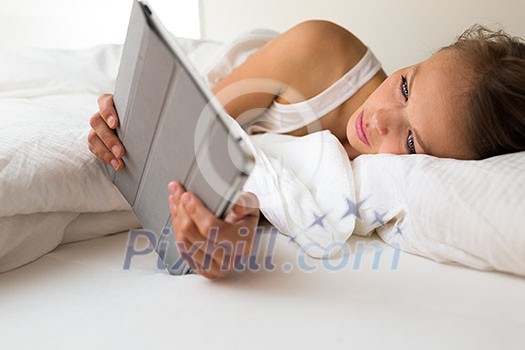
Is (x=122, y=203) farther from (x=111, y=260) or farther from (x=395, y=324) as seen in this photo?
(x=395, y=324)

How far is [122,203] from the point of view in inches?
32.1

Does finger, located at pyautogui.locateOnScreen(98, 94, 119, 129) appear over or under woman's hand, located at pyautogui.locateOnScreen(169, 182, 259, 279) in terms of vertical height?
over

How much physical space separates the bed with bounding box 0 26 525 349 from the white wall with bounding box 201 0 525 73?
3.42 ft

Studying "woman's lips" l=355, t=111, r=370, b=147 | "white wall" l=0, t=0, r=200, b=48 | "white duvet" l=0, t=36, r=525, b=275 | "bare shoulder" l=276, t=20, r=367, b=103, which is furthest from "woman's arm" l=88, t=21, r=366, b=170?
"white wall" l=0, t=0, r=200, b=48

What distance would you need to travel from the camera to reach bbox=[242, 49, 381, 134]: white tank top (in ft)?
3.64

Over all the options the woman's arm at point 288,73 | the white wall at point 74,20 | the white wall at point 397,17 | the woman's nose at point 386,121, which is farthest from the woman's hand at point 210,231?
the white wall at point 74,20

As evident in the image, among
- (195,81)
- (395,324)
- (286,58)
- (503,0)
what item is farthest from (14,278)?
(503,0)

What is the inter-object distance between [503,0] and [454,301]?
1.30m

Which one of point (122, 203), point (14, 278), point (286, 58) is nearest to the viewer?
point (14, 278)

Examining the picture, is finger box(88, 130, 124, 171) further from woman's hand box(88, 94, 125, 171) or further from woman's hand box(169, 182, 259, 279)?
woman's hand box(169, 182, 259, 279)

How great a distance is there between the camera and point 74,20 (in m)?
2.45

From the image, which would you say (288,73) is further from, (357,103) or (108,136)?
(108,136)

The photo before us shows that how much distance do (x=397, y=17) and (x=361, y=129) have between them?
994mm

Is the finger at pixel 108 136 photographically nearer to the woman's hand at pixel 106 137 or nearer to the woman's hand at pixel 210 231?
the woman's hand at pixel 106 137
